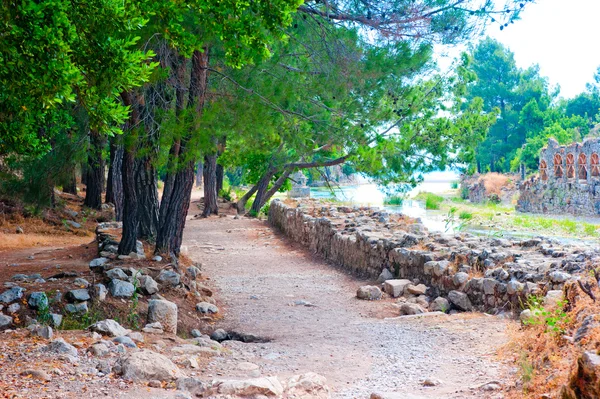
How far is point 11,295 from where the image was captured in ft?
21.9

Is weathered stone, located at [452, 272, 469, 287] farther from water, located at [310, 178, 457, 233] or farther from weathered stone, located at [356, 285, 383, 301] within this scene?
water, located at [310, 178, 457, 233]

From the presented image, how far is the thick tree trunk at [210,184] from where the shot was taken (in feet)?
69.9

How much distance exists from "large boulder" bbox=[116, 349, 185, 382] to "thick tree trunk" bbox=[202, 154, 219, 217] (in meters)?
16.3

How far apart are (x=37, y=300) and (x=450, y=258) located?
17.4 feet

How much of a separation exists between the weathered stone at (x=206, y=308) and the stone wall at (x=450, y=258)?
2915 millimetres

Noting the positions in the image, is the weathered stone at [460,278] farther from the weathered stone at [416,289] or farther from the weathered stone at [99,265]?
the weathered stone at [99,265]

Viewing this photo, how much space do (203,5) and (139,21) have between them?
928 millimetres

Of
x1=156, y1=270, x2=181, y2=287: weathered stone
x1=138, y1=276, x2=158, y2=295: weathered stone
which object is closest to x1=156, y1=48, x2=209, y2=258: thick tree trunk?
x1=156, y1=270, x2=181, y2=287: weathered stone

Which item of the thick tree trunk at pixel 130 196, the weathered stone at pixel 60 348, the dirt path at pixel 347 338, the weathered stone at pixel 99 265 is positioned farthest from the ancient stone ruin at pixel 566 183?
the weathered stone at pixel 60 348

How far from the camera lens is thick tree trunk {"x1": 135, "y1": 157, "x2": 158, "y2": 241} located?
1087cm

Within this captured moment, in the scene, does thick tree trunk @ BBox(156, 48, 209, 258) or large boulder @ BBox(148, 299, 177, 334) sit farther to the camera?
thick tree trunk @ BBox(156, 48, 209, 258)

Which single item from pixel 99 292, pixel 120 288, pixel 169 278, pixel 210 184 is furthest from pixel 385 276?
pixel 210 184

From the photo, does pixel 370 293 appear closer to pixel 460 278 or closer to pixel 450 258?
pixel 450 258

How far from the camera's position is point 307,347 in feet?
21.2
